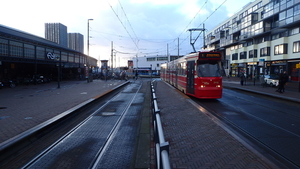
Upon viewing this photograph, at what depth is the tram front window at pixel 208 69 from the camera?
1365 centimetres

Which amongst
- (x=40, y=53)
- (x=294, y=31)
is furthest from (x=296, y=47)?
(x=40, y=53)

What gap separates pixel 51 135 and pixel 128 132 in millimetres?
2458

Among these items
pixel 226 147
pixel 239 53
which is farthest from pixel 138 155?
pixel 239 53

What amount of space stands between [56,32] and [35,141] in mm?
84286

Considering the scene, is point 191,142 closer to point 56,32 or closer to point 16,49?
point 16,49

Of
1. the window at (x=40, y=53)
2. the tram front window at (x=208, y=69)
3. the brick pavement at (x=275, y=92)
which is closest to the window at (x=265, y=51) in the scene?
the brick pavement at (x=275, y=92)

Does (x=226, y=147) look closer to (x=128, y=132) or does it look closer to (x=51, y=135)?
(x=128, y=132)

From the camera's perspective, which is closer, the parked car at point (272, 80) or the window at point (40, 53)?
the parked car at point (272, 80)

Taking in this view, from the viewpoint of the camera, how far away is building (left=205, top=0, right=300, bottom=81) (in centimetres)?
3391

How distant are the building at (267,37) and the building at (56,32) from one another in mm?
55756

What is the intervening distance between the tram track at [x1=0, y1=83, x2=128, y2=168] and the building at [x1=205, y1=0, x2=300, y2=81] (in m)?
22.8

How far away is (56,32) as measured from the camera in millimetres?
82188

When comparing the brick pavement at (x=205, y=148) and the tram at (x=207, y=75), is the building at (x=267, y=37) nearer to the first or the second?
the tram at (x=207, y=75)

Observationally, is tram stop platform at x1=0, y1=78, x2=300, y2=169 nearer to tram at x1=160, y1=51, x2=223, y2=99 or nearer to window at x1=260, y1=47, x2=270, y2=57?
tram at x1=160, y1=51, x2=223, y2=99
